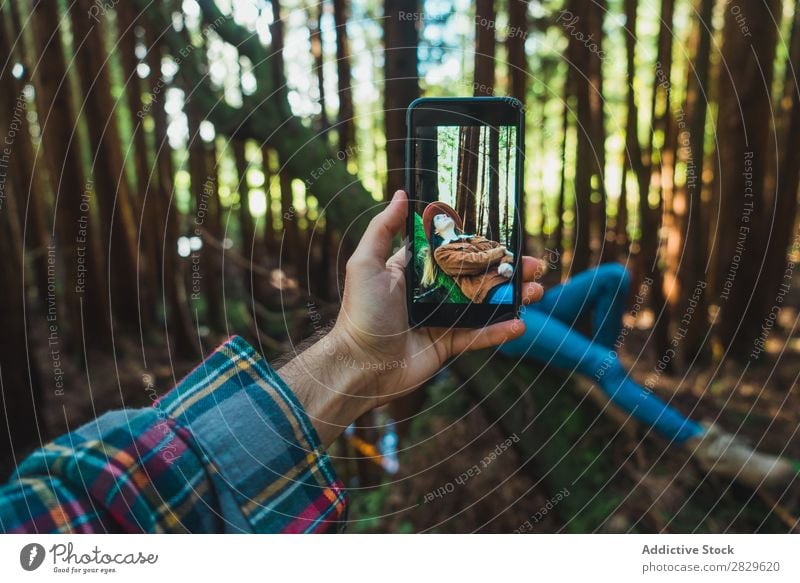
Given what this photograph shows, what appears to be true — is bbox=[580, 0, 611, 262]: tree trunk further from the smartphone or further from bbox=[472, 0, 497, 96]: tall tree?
the smartphone

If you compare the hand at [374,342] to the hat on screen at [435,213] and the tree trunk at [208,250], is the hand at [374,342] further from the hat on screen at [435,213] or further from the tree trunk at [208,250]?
the tree trunk at [208,250]

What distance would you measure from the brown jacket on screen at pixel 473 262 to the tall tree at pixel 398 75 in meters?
0.35

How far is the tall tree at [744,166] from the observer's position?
5.37 feet

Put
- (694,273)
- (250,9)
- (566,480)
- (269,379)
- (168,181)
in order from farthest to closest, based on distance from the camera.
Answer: (168,181) < (694,273) < (566,480) < (250,9) < (269,379)

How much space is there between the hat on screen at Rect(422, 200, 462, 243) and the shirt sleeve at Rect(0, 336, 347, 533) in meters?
0.22

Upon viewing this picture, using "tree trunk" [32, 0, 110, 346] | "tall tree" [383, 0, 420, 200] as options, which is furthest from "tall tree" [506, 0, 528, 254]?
"tree trunk" [32, 0, 110, 346]

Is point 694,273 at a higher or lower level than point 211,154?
lower

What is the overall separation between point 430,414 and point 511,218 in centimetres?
115

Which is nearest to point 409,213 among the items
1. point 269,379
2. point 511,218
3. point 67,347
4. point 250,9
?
point 511,218

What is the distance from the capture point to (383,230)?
0.60 metres

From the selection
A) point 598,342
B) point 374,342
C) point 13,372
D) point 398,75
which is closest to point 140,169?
point 13,372

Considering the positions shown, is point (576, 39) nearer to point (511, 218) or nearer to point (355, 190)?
point (355, 190)

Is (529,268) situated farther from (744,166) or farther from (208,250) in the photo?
(208,250)
